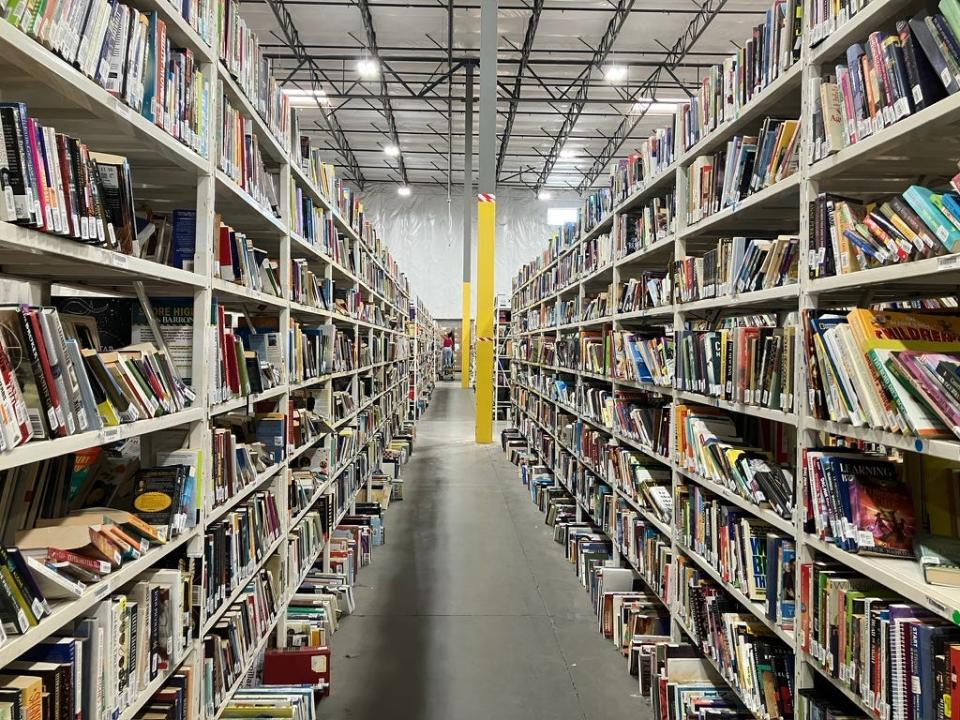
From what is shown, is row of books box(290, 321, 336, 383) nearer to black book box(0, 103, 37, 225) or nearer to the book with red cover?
the book with red cover

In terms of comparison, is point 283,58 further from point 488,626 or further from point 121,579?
point 121,579

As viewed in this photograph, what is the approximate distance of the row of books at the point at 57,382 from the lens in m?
1.30

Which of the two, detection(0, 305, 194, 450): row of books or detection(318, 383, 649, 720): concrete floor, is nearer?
detection(0, 305, 194, 450): row of books

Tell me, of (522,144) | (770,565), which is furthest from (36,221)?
(522,144)

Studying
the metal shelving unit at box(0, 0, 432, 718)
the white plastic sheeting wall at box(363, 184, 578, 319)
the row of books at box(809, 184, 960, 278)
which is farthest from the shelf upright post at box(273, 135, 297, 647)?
the white plastic sheeting wall at box(363, 184, 578, 319)

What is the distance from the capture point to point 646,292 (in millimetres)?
4020

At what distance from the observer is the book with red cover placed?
3.13 metres

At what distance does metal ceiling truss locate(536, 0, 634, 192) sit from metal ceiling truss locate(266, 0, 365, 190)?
5.20m

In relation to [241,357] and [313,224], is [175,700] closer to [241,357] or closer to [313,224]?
[241,357]

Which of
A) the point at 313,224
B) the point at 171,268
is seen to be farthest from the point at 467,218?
the point at 171,268

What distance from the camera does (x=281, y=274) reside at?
3467mm

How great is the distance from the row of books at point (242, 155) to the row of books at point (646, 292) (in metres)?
2.15

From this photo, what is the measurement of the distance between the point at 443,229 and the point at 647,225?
18.6m

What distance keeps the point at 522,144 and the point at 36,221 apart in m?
17.5
